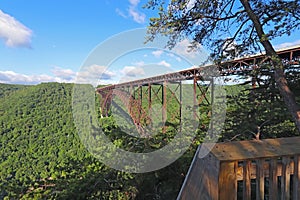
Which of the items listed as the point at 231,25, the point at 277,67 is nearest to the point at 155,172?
the point at 277,67

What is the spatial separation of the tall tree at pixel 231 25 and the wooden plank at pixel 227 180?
1690 mm

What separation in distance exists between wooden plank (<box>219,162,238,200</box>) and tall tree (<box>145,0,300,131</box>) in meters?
1.69

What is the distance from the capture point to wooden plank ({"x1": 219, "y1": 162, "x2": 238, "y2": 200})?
67cm

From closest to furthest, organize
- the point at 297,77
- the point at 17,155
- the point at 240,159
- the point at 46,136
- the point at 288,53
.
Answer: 1. the point at 240,159
2. the point at 297,77
3. the point at 288,53
4. the point at 17,155
5. the point at 46,136

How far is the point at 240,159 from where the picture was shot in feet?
2.25

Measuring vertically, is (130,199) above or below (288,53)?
below

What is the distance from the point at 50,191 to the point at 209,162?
244cm

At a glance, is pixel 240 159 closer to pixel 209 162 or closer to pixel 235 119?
pixel 209 162

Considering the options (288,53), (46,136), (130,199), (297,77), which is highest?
(288,53)

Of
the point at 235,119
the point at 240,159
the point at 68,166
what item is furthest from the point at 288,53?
the point at 68,166

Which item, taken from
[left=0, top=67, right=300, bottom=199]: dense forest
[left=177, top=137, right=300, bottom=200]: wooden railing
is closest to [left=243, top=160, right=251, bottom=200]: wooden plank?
[left=177, top=137, right=300, bottom=200]: wooden railing

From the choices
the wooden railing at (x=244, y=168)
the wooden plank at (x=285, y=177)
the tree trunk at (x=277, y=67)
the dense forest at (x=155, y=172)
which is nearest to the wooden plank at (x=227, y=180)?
the wooden railing at (x=244, y=168)

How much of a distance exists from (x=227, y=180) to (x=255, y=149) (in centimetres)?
17

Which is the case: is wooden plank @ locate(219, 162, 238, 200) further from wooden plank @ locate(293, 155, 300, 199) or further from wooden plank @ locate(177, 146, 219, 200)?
wooden plank @ locate(293, 155, 300, 199)
